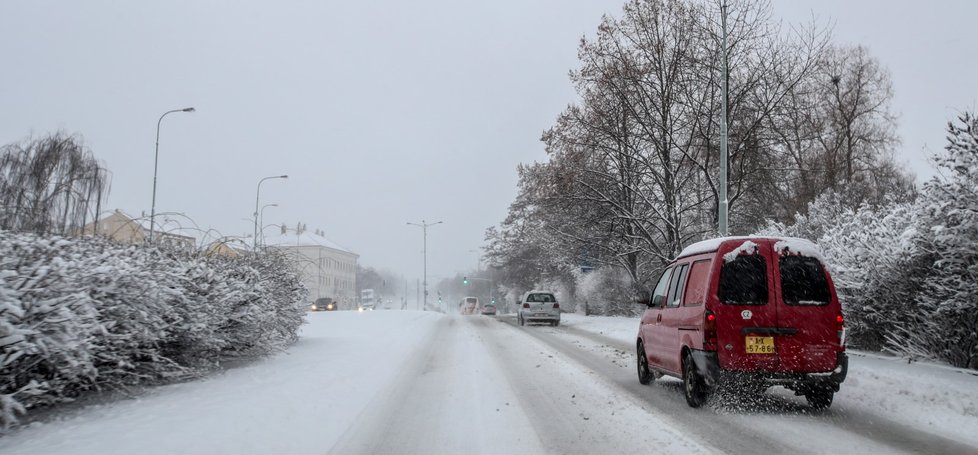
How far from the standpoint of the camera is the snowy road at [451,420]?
17.4 ft

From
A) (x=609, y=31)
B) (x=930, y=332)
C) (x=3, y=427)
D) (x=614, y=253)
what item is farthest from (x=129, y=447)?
(x=614, y=253)

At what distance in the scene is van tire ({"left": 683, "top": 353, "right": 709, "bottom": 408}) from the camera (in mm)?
7047

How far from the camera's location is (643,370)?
30.7 ft

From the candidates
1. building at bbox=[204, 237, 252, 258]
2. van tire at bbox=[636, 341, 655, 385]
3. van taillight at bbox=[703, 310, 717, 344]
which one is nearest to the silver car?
building at bbox=[204, 237, 252, 258]

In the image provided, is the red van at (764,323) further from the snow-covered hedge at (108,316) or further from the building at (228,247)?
the building at (228,247)

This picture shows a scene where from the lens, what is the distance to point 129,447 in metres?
4.96

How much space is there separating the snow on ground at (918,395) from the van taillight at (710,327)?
188 cm

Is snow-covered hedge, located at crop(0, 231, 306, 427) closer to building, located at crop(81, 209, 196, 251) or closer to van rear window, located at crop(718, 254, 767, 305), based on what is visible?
building, located at crop(81, 209, 196, 251)

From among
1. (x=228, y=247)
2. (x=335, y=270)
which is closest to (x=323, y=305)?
(x=228, y=247)

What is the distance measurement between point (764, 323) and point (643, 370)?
2871 millimetres

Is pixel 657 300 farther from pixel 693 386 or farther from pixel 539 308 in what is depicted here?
pixel 539 308

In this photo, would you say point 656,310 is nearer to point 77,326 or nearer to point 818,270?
point 818,270

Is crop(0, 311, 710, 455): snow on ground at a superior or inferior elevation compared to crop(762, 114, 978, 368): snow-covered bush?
inferior

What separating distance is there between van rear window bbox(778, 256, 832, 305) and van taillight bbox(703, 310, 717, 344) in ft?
2.69
